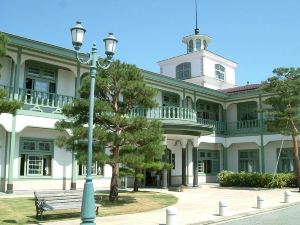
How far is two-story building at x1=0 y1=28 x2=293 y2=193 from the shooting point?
1822cm

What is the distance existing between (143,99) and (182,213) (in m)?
4.58

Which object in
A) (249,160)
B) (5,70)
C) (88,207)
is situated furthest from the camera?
(249,160)

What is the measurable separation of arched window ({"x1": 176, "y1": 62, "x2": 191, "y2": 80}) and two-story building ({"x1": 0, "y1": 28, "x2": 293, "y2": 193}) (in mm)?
94

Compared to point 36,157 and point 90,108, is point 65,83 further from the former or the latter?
point 90,108

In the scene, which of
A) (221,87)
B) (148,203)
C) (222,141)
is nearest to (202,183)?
(222,141)

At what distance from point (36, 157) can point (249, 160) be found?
17520 millimetres

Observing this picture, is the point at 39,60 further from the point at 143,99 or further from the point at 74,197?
the point at 74,197

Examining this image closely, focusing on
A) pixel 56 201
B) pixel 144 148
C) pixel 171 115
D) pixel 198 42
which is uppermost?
pixel 198 42

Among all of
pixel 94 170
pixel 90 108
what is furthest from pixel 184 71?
pixel 90 108

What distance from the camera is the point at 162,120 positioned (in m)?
22.2

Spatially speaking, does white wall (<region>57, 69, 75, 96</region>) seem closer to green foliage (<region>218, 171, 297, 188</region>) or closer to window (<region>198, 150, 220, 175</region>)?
green foliage (<region>218, 171, 297, 188</region>)

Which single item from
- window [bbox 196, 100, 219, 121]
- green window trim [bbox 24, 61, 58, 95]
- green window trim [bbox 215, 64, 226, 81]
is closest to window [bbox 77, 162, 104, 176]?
green window trim [bbox 24, 61, 58, 95]

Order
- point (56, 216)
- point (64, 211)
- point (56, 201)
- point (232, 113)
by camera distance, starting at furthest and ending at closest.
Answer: point (232, 113), point (64, 211), point (56, 216), point (56, 201)

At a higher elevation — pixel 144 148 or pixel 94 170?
pixel 144 148
